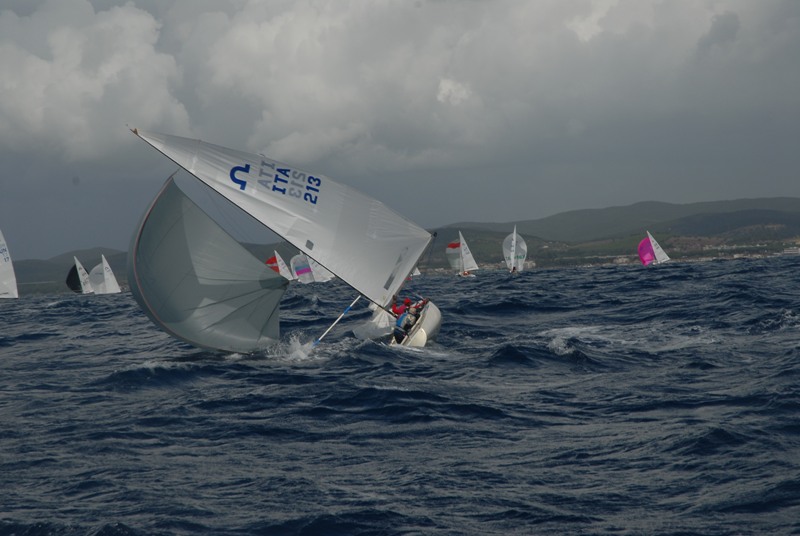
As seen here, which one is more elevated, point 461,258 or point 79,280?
point 461,258

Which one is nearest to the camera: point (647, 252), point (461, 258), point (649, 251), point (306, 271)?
point (649, 251)

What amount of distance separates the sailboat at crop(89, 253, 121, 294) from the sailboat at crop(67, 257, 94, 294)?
1.90ft

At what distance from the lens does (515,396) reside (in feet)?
49.1

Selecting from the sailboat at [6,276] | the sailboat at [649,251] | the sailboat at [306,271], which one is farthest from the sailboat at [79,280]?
the sailboat at [649,251]

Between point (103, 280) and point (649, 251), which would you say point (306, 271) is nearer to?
point (103, 280)

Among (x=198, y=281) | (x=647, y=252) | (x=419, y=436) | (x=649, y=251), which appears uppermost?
(x=198, y=281)

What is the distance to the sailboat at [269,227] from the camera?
18844 mm

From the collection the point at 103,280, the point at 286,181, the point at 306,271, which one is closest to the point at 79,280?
the point at 103,280

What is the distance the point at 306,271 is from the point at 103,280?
945 inches

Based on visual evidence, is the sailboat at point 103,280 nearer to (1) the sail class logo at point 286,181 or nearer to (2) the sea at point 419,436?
(2) the sea at point 419,436

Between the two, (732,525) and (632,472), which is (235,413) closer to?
(632,472)

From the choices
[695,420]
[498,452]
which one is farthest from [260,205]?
[695,420]

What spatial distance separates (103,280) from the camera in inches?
3351

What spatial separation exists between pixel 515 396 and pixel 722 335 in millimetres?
9004
